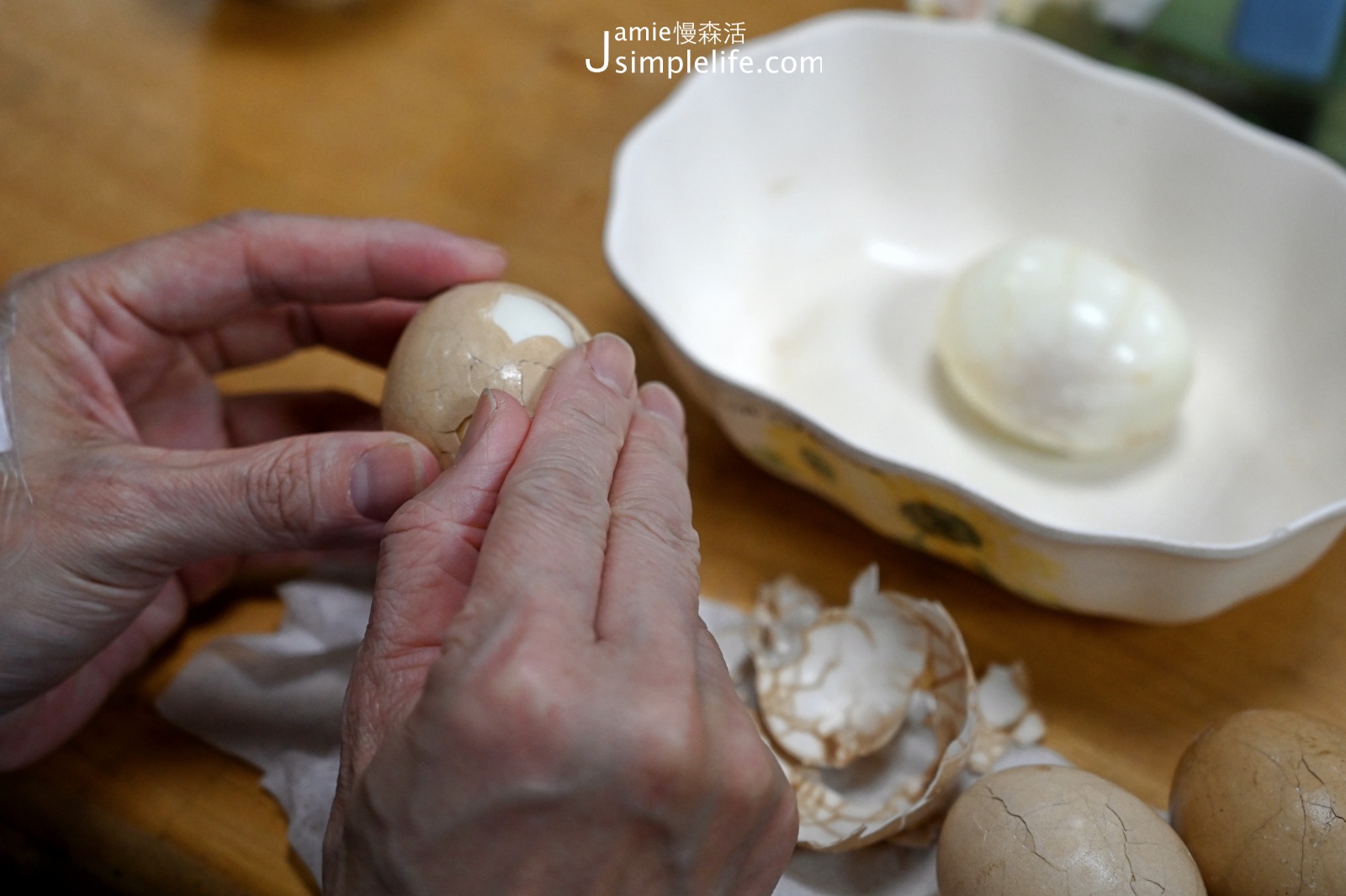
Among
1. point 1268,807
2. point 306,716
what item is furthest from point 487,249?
point 1268,807

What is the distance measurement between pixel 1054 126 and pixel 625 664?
99 cm

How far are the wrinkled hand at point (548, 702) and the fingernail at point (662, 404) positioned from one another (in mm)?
159

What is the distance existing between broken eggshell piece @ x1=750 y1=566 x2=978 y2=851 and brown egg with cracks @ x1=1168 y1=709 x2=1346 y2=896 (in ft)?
0.61

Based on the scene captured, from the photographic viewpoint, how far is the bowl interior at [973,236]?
1.19 m

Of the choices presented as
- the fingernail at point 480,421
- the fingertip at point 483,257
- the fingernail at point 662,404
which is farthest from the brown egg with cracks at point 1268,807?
the fingertip at point 483,257

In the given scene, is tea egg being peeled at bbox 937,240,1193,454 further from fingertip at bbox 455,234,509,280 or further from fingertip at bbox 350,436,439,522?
fingertip at bbox 350,436,439,522

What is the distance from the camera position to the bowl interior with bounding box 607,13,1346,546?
1186mm

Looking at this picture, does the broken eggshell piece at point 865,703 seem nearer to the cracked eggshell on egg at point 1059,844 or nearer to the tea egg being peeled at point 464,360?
the cracked eggshell on egg at point 1059,844

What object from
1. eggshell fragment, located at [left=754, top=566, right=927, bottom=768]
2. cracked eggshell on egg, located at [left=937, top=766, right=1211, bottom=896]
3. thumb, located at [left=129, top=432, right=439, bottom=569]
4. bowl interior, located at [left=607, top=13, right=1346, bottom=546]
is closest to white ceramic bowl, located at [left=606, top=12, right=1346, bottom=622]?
bowl interior, located at [left=607, top=13, right=1346, bottom=546]

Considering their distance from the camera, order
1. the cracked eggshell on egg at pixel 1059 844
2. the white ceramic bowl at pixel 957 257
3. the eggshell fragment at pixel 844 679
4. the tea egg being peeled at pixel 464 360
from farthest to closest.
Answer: the white ceramic bowl at pixel 957 257
the eggshell fragment at pixel 844 679
the tea egg being peeled at pixel 464 360
the cracked eggshell on egg at pixel 1059 844

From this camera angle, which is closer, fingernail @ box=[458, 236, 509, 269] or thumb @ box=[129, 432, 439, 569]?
thumb @ box=[129, 432, 439, 569]

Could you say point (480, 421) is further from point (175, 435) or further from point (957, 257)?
point (957, 257)

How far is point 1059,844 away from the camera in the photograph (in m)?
0.76

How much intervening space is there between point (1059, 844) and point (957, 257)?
844 millimetres
